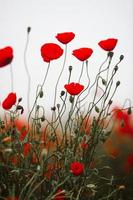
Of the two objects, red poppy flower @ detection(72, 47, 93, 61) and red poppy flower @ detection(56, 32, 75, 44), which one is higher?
red poppy flower @ detection(56, 32, 75, 44)

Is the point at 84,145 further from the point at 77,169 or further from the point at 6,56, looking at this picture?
the point at 6,56

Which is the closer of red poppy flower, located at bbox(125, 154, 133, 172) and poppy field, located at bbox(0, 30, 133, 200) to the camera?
poppy field, located at bbox(0, 30, 133, 200)

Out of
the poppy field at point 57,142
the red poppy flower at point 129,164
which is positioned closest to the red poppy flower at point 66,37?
the poppy field at point 57,142

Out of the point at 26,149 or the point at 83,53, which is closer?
the point at 83,53

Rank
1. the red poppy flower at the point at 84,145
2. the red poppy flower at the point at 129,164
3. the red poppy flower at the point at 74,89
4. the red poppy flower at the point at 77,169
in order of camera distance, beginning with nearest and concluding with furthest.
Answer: the red poppy flower at the point at 77,169, the red poppy flower at the point at 74,89, the red poppy flower at the point at 84,145, the red poppy flower at the point at 129,164

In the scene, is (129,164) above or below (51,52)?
below

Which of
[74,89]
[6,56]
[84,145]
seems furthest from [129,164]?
[6,56]

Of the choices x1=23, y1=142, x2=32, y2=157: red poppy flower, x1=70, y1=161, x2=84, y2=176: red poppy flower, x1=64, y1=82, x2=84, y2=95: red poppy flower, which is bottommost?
x1=23, y1=142, x2=32, y2=157: red poppy flower

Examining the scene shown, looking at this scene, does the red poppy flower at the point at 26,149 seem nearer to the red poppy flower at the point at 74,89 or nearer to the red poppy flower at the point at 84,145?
the red poppy flower at the point at 84,145

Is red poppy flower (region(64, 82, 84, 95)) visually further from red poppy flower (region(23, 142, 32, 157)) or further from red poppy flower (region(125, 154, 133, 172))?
red poppy flower (region(125, 154, 133, 172))

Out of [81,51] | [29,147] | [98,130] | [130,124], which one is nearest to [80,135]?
[98,130]

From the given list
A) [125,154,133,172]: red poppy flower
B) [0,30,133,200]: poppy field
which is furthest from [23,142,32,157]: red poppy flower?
[125,154,133,172]: red poppy flower
